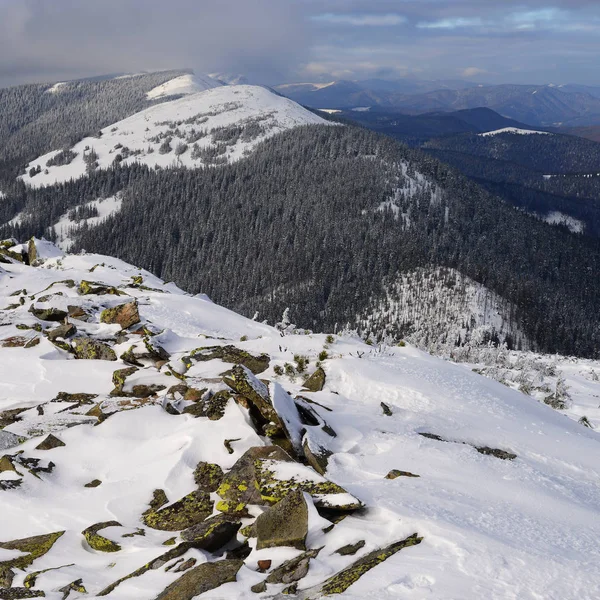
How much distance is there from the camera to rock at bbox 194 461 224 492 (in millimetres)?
9641

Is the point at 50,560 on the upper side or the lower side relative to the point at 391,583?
lower

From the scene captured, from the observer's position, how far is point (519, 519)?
7.82m

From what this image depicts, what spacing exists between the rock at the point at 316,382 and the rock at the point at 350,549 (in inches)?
313

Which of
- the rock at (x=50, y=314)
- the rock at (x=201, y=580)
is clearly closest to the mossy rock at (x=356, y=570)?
the rock at (x=201, y=580)

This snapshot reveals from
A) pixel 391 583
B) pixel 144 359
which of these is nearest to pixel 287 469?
pixel 391 583

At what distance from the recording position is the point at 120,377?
16.0 metres

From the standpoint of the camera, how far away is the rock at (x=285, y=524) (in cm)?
722

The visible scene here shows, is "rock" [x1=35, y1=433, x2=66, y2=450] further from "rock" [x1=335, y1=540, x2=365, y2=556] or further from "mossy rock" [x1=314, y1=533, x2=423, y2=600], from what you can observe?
Answer: "mossy rock" [x1=314, y1=533, x2=423, y2=600]

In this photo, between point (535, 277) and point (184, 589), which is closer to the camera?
point (184, 589)

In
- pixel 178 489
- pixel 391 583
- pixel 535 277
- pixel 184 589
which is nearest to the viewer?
pixel 391 583

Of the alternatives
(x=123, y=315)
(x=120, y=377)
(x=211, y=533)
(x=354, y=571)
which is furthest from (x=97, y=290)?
(x=354, y=571)

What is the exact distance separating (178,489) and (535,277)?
652 ft

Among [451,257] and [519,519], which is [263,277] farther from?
[519,519]

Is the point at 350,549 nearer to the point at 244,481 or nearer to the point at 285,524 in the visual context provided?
the point at 285,524
